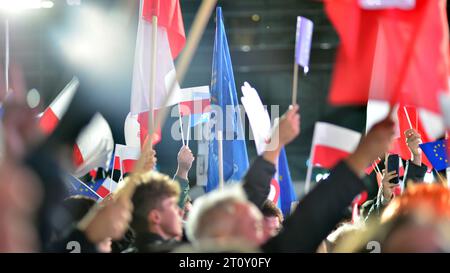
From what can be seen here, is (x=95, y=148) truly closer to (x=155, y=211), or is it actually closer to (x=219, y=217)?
(x=155, y=211)

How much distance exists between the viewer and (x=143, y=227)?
12.2 feet

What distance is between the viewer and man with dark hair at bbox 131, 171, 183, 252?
3.70 m

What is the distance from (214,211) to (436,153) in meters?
3.96

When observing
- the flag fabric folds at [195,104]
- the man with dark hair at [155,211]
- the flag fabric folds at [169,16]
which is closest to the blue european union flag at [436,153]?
the flag fabric folds at [195,104]

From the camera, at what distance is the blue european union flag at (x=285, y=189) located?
21.7ft

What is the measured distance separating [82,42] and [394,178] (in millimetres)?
2911

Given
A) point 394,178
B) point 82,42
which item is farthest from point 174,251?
point 394,178

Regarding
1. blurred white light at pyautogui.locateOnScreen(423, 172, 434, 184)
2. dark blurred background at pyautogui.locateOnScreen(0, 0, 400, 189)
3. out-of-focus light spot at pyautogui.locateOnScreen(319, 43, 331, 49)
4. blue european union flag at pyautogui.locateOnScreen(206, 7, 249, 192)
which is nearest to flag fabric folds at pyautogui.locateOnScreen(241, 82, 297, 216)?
blue european union flag at pyautogui.locateOnScreen(206, 7, 249, 192)

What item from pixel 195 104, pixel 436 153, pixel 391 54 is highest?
pixel 391 54

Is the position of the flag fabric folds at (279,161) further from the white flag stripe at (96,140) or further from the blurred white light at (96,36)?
the blurred white light at (96,36)

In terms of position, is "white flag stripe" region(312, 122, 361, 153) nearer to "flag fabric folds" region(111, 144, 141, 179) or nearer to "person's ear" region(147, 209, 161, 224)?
"person's ear" region(147, 209, 161, 224)

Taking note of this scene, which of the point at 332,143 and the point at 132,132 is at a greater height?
the point at 332,143

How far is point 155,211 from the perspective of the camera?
12.3 feet

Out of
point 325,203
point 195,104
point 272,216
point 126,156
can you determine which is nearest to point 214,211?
point 325,203
